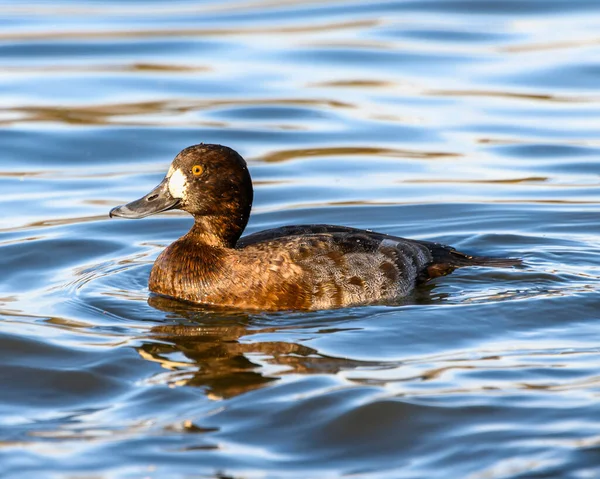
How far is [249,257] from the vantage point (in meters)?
7.15

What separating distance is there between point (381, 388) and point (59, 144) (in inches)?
288

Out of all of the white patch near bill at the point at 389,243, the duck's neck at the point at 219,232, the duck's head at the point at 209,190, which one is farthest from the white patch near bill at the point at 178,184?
the white patch near bill at the point at 389,243

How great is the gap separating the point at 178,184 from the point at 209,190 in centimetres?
21

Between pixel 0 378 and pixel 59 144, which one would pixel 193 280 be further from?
pixel 59 144

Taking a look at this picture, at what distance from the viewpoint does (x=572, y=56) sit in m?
14.5

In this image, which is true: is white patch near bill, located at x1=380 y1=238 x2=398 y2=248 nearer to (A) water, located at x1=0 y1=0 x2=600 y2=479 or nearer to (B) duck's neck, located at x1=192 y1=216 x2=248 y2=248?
(A) water, located at x1=0 y1=0 x2=600 y2=479

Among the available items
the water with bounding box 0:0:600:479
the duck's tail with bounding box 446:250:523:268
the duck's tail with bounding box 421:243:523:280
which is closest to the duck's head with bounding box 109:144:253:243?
the water with bounding box 0:0:600:479

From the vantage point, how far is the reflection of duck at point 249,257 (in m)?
7.00

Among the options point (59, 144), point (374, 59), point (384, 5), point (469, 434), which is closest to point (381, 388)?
point (469, 434)

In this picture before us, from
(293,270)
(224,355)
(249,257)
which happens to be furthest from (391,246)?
(224,355)

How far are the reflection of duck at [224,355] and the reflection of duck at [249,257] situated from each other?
269 millimetres

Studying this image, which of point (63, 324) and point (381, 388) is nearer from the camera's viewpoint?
point (381, 388)

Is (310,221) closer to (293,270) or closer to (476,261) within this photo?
(476,261)

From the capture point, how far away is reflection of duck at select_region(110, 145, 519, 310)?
7.00 metres
